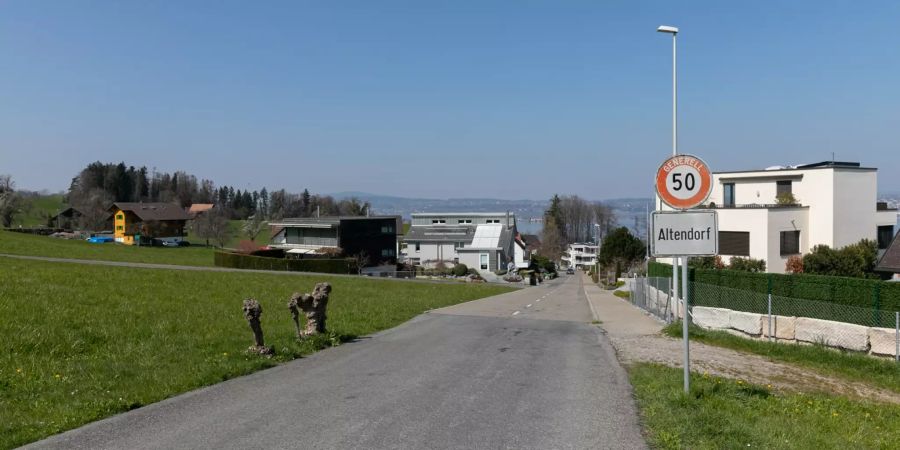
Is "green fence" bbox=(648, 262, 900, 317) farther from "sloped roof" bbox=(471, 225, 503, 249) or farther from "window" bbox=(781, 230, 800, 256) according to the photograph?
"sloped roof" bbox=(471, 225, 503, 249)

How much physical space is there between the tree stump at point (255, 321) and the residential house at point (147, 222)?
7818 centimetres

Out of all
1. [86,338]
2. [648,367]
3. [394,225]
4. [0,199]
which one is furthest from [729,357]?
[0,199]

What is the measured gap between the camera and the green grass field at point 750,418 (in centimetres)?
681

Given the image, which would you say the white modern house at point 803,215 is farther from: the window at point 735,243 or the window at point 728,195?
the window at point 728,195

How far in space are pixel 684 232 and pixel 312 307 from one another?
746cm

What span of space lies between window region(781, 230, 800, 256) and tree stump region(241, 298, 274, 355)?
3484 centimetres

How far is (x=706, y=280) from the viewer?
91.2 ft

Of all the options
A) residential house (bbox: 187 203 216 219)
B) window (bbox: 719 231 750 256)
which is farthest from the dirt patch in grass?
residential house (bbox: 187 203 216 219)

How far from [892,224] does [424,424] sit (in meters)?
46.0

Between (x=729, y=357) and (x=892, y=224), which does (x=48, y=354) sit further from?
(x=892, y=224)

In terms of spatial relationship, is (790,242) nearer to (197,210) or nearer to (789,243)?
(789,243)

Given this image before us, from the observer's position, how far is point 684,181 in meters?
9.12

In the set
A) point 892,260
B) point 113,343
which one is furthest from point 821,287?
point 113,343

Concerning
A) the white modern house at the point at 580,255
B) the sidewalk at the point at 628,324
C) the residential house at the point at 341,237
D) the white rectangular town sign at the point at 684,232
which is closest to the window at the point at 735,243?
the sidewalk at the point at 628,324
